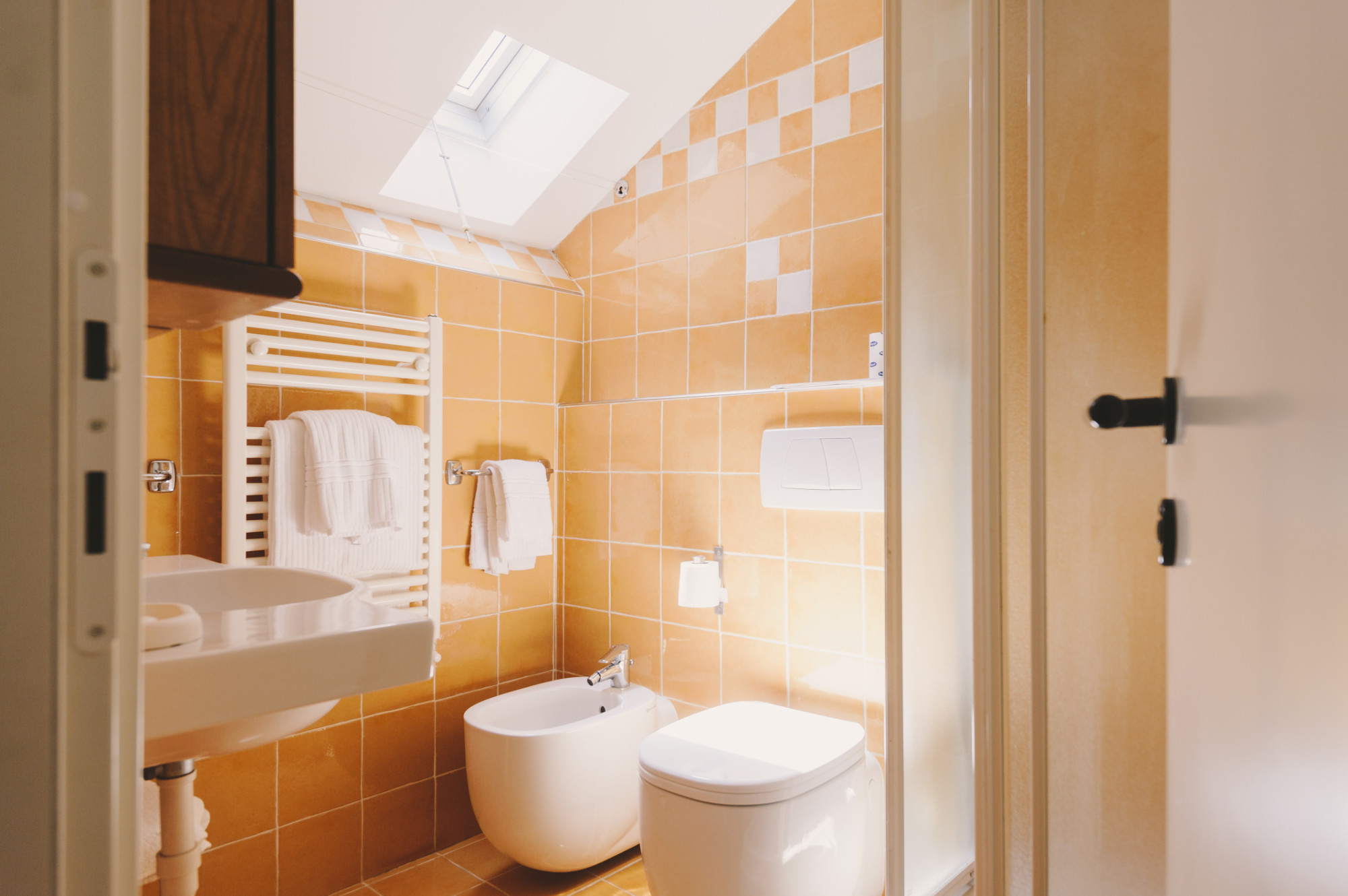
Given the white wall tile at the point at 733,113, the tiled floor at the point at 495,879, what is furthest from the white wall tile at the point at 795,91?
the tiled floor at the point at 495,879

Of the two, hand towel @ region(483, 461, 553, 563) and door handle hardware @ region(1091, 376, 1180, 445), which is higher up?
door handle hardware @ region(1091, 376, 1180, 445)

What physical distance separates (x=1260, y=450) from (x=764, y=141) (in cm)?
A: 183

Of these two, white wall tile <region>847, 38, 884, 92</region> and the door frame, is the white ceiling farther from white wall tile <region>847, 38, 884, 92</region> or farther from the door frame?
the door frame

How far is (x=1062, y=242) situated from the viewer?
2.81 ft

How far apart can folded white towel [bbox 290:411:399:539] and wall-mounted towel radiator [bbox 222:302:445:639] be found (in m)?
0.10

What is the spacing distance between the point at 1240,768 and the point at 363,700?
2.03 m

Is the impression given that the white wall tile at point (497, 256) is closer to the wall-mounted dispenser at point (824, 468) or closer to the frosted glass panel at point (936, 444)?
the wall-mounted dispenser at point (824, 468)

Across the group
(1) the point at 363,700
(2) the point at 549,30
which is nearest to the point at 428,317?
(2) the point at 549,30

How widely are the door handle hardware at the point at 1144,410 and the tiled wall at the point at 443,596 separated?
1863 mm

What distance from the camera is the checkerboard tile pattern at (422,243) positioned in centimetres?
205

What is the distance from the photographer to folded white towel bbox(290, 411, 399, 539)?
5.98ft

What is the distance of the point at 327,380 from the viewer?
1.96 m

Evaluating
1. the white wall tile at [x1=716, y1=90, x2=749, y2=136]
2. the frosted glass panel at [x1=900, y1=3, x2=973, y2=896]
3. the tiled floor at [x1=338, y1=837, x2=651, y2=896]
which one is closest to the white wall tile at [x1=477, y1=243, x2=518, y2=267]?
the white wall tile at [x1=716, y1=90, x2=749, y2=136]

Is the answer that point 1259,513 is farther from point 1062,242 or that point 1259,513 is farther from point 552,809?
point 552,809
